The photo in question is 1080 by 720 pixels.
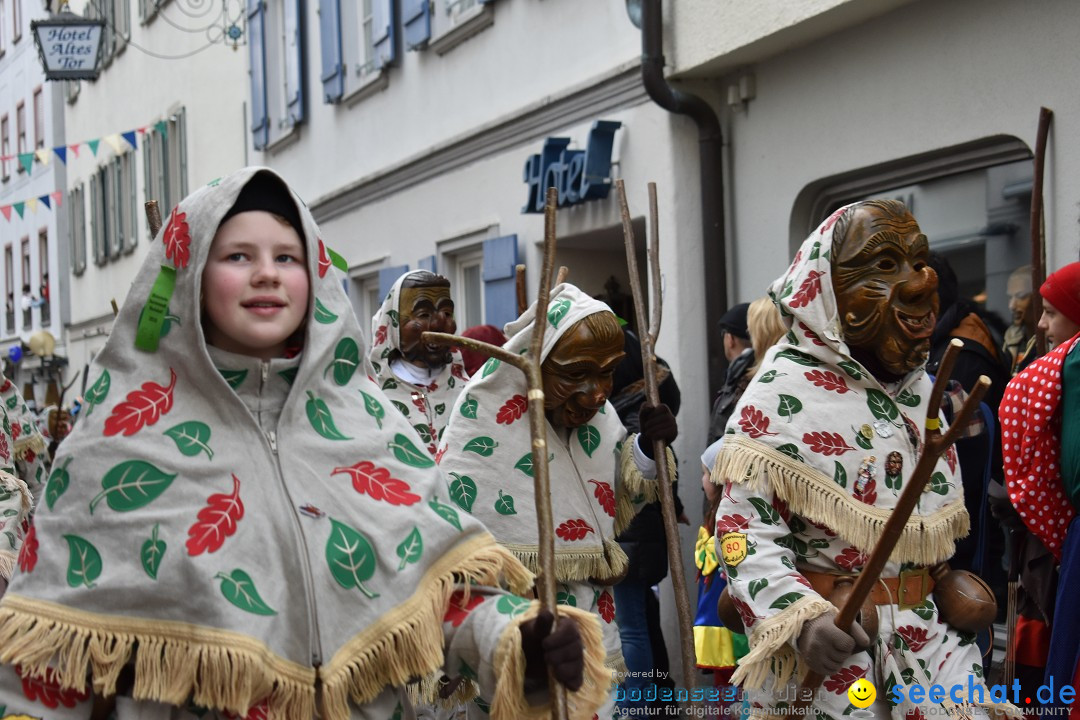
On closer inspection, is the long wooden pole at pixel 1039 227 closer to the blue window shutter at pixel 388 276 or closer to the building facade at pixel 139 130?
the blue window shutter at pixel 388 276

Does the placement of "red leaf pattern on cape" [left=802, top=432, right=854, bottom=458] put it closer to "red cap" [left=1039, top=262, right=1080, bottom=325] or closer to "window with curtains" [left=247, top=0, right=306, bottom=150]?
"red cap" [left=1039, top=262, right=1080, bottom=325]

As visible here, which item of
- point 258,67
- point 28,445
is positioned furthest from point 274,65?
point 28,445

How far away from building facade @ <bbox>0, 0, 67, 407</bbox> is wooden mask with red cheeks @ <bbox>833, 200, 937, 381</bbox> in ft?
89.4

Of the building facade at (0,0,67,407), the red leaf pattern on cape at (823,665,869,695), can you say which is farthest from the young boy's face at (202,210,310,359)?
the building facade at (0,0,67,407)

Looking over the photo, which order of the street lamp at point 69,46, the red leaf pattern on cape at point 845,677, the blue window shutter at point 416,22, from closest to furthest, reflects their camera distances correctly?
the red leaf pattern on cape at point 845,677
the blue window shutter at point 416,22
the street lamp at point 69,46

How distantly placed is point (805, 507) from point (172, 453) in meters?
1.70

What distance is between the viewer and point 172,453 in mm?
2822

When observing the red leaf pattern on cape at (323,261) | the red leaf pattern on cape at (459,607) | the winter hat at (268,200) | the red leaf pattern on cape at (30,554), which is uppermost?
the winter hat at (268,200)

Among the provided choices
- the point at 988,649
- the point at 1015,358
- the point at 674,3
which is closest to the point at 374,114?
the point at 674,3

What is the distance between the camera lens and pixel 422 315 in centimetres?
717

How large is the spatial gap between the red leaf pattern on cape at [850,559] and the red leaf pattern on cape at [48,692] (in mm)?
1957

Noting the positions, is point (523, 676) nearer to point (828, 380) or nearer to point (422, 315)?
point (828, 380)

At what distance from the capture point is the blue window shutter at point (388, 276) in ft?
42.7

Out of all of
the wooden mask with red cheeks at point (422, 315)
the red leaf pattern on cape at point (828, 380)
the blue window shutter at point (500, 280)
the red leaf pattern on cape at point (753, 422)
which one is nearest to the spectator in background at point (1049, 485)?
the red leaf pattern on cape at point (828, 380)
